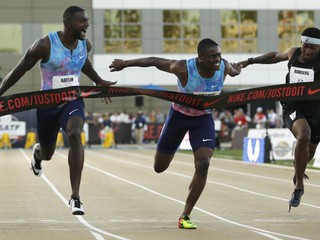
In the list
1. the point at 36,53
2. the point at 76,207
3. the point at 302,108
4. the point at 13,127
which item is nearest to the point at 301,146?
the point at 302,108

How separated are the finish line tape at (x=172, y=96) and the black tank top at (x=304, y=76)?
0.30m

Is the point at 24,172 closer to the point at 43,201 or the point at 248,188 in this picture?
the point at 248,188

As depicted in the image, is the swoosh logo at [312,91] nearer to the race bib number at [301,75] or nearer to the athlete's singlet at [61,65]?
the race bib number at [301,75]

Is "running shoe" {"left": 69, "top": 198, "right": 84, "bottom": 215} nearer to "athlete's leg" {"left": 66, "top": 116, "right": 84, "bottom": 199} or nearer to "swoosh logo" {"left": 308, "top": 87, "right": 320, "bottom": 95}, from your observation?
"athlete's leg" {"left": 66, "top": 116, "right": 84, "bottom": 199}

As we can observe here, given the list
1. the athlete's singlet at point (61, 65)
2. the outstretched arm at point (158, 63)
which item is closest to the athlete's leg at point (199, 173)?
the outstretched arm at point (158, 63)

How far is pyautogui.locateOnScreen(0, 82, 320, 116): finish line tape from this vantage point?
1153cm

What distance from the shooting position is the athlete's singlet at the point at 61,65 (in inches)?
452

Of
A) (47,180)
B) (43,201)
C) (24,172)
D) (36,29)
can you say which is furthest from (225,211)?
(36,29)

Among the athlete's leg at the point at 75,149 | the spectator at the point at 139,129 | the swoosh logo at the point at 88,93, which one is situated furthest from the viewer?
the spectator at the point at 139,129

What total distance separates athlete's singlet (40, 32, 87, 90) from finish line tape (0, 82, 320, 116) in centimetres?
16

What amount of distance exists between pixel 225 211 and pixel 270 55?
248cm

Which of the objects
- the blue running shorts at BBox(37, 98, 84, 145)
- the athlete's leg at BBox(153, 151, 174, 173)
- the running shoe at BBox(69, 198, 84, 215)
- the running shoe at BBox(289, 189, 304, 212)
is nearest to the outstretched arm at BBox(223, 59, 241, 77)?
the athlete's leg at BBox(153, 151, 174, 173)

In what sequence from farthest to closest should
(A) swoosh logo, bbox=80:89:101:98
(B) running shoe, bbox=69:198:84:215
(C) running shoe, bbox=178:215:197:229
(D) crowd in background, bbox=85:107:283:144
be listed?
(D) crowd in background, bbox=85:107:283:144, (A) swoosh logo, bbox=80:89:101:98, (C) running shoe, bbox=178:215:197:229, (B) running shoe, bbox=69:198:84:215

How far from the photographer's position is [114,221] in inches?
489
